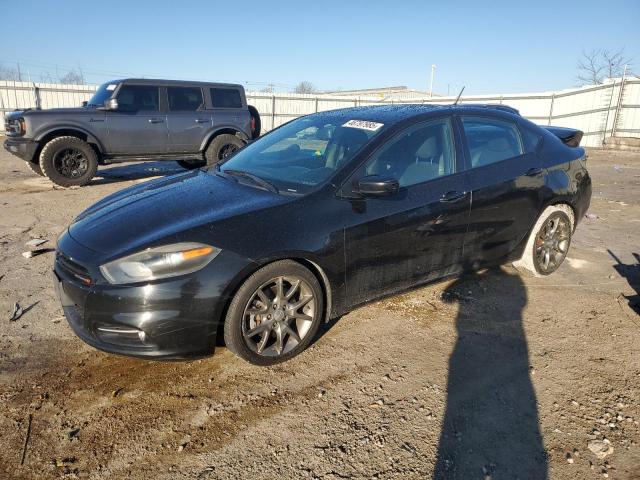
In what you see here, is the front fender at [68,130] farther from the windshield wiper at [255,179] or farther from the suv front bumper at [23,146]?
the windshield wiper at [255,179]

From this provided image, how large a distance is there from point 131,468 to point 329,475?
92cm

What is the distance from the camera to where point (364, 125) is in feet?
11.4

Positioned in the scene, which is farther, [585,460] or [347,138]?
[347,138]

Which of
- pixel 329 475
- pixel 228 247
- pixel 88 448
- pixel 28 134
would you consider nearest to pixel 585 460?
pixel 329 475

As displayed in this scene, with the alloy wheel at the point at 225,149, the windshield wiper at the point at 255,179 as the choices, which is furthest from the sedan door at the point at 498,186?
the alloy wheel at the point at 225,149

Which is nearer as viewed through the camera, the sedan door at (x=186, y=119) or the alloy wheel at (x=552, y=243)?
the alloy wheel at (x=552, y=243)

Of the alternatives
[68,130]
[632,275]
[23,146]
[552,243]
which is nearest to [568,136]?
[552,243]

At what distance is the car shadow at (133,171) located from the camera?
951cm

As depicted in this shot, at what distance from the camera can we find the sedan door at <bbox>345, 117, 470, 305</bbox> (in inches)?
119

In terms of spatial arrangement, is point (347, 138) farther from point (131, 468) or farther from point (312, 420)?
point (131, 468)

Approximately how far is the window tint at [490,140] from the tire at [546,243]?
703 millimetres

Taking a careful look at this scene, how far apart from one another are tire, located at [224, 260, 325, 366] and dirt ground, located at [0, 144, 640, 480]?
0.13m

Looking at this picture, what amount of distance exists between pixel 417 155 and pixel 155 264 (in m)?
2.05

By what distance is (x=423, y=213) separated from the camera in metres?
3.25
